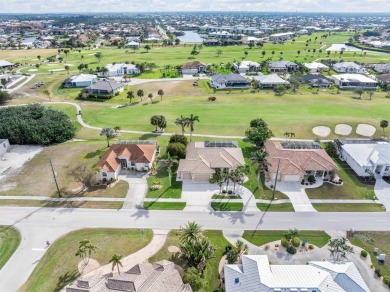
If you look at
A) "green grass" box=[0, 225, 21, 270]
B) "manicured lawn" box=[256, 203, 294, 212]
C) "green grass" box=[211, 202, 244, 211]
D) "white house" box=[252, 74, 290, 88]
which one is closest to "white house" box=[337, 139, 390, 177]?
"manicured lawn" box=[256, 203, 294, 212]

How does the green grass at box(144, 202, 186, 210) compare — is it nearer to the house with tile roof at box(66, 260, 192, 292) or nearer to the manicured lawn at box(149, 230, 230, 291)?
the manicured lawn at box(149, 230, 230, 291)

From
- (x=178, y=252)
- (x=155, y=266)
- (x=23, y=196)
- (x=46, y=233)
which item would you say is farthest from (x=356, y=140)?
(x=23, y=196)

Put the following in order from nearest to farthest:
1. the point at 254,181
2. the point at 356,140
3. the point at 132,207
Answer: the point at 132,207
the point at 254,181
the point at 356,140

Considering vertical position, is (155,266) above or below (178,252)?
above

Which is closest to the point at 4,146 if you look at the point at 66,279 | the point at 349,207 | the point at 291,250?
the point at 66,279

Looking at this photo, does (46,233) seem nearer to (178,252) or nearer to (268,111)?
(178,252)
